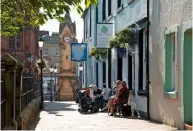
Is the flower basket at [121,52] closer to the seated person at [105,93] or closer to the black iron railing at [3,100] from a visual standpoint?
the seated person at [105,93]

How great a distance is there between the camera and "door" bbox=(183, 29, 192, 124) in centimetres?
1252

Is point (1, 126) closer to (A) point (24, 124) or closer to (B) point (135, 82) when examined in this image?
(A) point (24, 124)

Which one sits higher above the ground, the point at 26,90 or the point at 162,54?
the point at 162,54

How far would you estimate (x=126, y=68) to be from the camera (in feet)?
71.7

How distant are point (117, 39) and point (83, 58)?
16.1 meters

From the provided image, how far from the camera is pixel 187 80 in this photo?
12.6 metres

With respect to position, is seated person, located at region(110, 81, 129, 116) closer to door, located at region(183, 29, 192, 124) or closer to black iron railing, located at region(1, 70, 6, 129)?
door, located at region(183, 29, 192, 124)

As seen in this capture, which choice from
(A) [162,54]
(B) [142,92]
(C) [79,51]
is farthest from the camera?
(C) [79,51]

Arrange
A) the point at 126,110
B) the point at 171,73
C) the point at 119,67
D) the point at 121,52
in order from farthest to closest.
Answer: the point at 119,67
the point at 121,52
the point at 126,110
the point at 171,73

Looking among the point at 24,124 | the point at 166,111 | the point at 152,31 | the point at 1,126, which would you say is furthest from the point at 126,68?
the point at 1,126

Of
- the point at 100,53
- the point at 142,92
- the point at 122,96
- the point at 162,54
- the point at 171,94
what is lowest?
the point at 122,96

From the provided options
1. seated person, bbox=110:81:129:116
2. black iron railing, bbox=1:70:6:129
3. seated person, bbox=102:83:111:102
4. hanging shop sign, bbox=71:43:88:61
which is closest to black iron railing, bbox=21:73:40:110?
black iron railing, bbox=1:70:6:129

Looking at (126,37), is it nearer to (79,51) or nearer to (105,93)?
(105,93)

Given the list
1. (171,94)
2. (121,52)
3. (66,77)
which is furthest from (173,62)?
(66,77)
